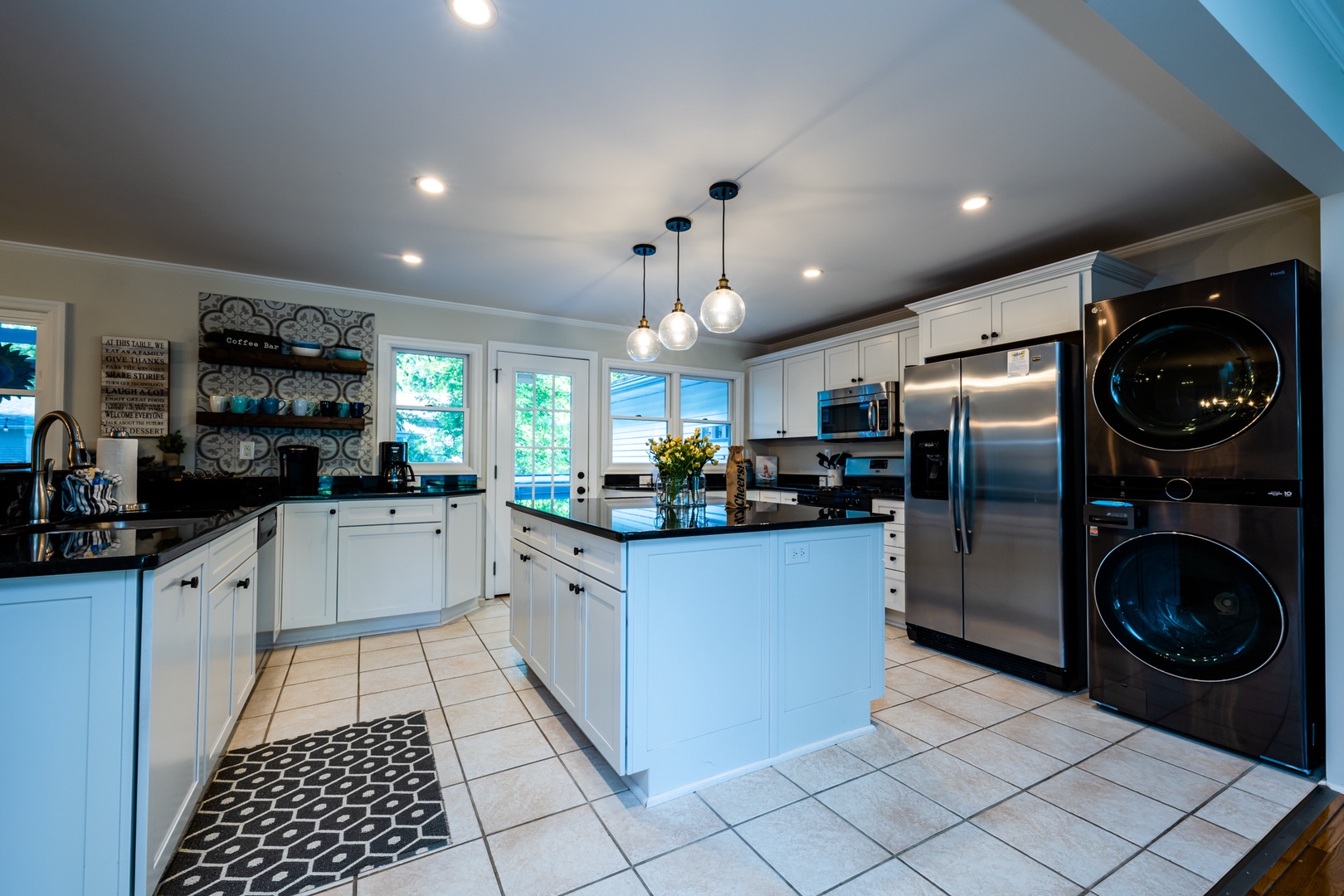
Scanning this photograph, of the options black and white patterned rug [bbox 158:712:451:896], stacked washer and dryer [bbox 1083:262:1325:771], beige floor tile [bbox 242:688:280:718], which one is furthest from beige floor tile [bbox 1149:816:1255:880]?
Result: beige floor tile [bbox 242:688:280:718]

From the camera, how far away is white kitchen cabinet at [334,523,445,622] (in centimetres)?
366

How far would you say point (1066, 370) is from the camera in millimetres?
2891

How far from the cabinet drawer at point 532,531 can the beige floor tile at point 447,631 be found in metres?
1.13

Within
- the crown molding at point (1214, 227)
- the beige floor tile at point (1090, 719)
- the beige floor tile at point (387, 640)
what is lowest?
the beige floor tile at point (387, 640)

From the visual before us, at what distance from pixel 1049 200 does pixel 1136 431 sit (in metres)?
1.16

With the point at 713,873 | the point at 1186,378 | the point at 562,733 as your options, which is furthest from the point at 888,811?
the point at 1186,378

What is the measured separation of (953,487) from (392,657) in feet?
11.0

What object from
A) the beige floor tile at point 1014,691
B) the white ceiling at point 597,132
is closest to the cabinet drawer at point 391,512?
the white ceiling at point 597,132

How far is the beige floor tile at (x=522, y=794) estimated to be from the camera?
1.86 metres

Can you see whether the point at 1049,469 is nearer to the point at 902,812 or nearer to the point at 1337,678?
the point at 1337,678

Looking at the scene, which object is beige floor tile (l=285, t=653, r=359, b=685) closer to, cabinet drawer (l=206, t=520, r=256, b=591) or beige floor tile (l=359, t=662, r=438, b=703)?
beige floor tile (l=359, t=662, r=438, b=703)

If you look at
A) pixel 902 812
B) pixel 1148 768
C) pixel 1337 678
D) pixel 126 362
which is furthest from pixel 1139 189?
pixel 126 362

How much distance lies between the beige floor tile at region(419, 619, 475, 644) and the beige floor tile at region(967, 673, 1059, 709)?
3.03m

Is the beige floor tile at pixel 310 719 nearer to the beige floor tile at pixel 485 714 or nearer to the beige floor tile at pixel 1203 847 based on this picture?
the beige floor tile at pixel 485 714
